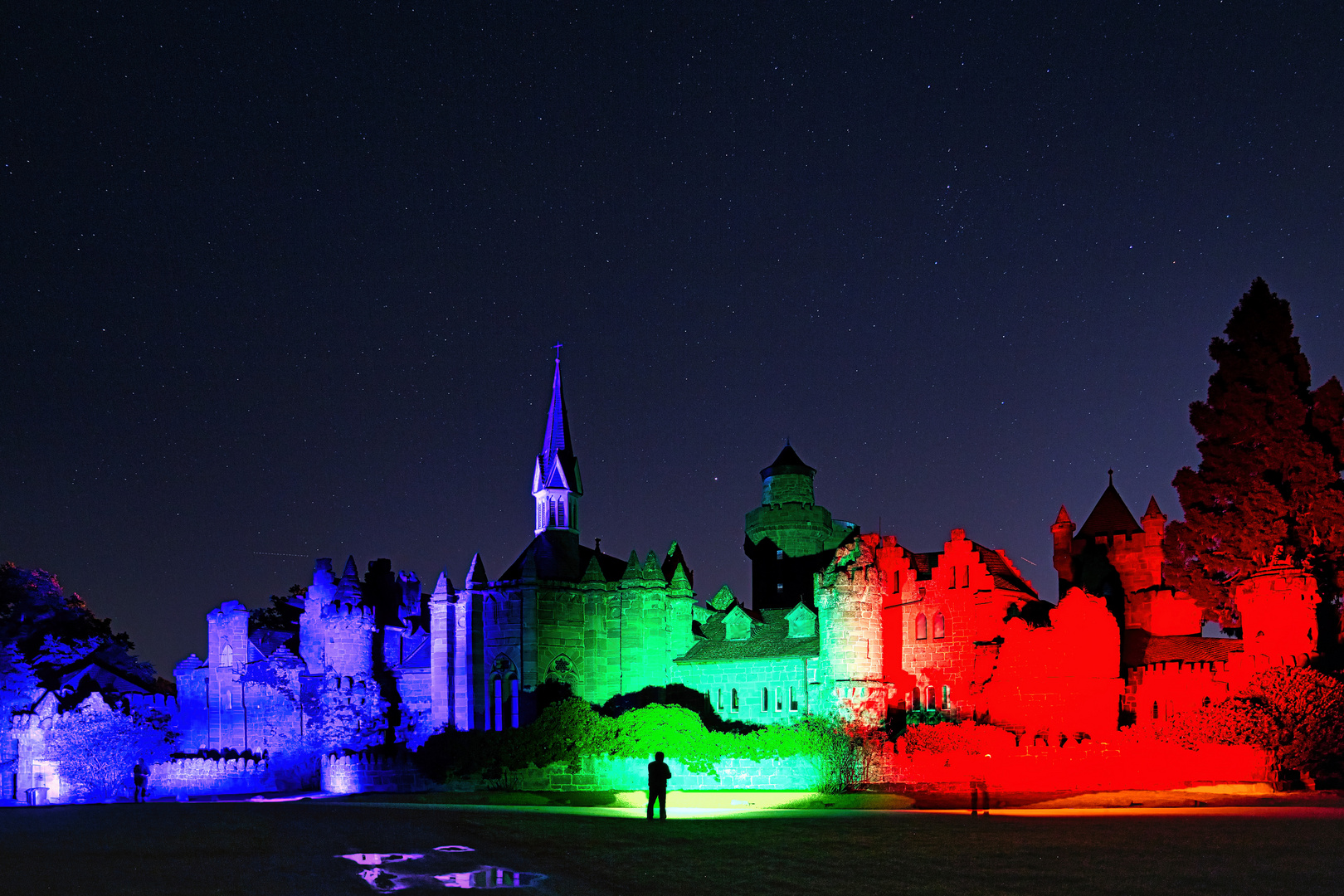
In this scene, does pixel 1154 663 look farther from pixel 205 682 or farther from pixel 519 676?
pixel 205 682

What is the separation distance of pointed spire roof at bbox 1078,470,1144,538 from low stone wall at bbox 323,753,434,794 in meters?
28.9

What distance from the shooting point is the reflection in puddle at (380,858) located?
21.2 meters

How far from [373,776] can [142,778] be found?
1180cm

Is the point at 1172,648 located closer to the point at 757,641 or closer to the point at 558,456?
the point at 757,641

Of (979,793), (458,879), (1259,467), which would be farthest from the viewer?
(1259,467)

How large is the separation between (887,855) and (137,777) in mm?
44230

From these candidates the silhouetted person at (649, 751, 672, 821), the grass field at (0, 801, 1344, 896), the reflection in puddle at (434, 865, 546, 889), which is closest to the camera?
the grass field at (0, 801, 1344, 896)

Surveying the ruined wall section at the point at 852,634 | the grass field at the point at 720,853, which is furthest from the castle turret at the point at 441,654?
the grass field at the point at 720,853

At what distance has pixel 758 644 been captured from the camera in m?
54.1

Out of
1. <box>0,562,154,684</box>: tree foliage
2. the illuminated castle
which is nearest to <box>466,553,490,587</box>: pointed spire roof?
the illuminated castle

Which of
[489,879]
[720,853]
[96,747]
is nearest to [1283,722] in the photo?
[720,853]

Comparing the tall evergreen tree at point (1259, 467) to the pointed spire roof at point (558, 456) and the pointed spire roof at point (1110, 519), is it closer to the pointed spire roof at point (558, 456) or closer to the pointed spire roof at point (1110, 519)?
the pointed spire roof at point (1110, 519)

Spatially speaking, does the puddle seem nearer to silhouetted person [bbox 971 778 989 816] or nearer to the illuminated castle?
silhouetted person [bbox 971 778 989 816]

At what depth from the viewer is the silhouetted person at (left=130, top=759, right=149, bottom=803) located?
56344 mm
